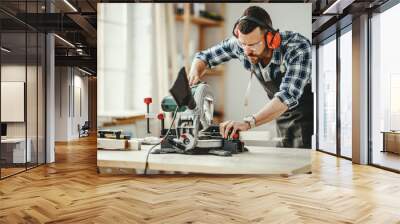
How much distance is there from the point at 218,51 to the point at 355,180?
2.56m

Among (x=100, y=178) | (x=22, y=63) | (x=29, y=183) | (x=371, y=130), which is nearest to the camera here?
(x=29, y=183)

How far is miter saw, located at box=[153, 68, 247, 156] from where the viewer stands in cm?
528

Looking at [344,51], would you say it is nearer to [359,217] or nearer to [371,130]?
[371,130]

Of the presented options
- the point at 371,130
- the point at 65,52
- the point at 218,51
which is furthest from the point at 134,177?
the point at 65,52

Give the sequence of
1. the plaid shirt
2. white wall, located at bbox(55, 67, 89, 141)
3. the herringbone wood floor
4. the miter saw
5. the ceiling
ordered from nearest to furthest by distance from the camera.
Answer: the herringbone wood floor < the miter saw < the plaid shirt < the ceiling < white wall, located at bbox(55, 67, 89, 141)

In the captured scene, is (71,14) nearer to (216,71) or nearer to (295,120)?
(216,71)

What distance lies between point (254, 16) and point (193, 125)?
69.4 inches

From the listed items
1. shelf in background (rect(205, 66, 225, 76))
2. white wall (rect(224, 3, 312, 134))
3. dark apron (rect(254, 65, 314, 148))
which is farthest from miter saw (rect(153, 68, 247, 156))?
dark apron (rect(254, 65, 314, 148))

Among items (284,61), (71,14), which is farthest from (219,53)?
(71,14)

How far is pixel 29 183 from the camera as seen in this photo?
196 inches

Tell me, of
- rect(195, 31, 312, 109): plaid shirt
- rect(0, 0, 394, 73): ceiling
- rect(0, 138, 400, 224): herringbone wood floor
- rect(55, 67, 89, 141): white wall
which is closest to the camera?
rect(0, 138, 400, 224): herringbone wood floor

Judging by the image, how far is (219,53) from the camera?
212 inches

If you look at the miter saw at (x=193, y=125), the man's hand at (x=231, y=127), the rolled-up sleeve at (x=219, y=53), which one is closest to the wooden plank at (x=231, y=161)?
the miter saw at (x=193, y=125)

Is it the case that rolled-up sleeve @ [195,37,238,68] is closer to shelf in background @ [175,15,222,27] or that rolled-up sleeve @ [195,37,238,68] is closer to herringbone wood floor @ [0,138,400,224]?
shelf in background @ [175,15,222,27]
